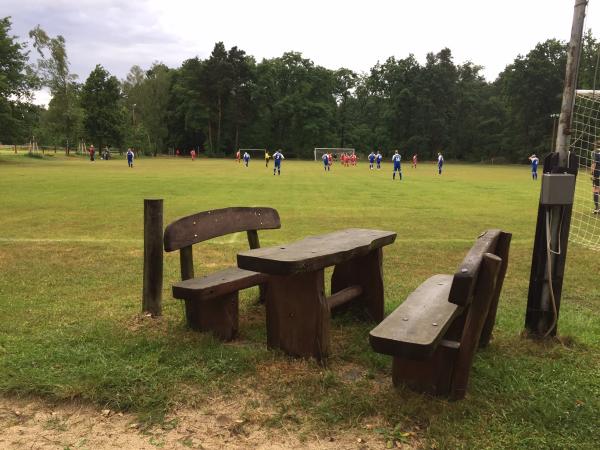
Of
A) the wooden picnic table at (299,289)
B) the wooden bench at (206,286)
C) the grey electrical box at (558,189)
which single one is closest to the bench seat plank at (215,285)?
the wooden bench at (206,286)

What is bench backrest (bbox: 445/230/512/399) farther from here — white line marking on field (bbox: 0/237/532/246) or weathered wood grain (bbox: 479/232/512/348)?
white line marking on field (bbox: 0/237/532/246)

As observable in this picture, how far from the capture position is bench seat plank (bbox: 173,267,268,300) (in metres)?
3.82

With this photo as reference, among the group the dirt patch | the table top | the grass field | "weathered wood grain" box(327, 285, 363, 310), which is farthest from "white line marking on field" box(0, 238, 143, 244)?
the dirt patch

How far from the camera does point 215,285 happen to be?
3.93 meters

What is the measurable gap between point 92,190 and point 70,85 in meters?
52.3

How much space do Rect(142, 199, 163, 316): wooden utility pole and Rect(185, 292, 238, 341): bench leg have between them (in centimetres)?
49

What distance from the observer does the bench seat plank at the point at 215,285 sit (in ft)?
12.5

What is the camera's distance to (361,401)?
10.2ft

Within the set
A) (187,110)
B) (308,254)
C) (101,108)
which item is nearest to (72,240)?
(308,254)

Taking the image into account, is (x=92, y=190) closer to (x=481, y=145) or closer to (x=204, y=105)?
(x=204, y=105)

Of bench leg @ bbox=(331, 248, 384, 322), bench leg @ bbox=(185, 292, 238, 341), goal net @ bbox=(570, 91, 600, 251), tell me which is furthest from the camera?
goal net @ bbox=(570, 91, 600, 251)

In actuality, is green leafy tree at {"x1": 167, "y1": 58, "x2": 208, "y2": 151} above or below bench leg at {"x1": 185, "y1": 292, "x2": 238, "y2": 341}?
above

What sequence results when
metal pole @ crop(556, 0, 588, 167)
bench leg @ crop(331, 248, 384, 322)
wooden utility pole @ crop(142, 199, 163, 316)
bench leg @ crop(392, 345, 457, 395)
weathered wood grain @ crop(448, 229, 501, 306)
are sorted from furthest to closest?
bench leg @ crop(331, 248, 384, 322) < wooden utility pole @ crop(142, 199, 163, 316) < metal pole @ crop(556, 0, 588, 167) < bench leg @ crop(392, 345, 457, 395) < weathered wood grain @ crop(448, 229, 501, 306)

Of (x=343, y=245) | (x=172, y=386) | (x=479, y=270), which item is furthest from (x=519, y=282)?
(x=172, y=386)
